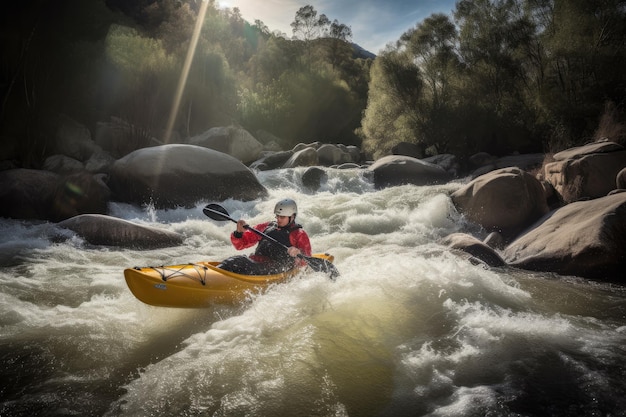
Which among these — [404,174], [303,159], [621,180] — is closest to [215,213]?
[621,180]

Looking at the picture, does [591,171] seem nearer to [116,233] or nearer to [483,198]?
[483,198]

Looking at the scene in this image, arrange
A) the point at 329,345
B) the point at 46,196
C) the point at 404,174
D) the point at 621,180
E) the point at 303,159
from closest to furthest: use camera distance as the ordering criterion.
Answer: the point at 329,345 → the point at 621,180 → the point at 46,196 → the point at 404,174 → the point at 303,159

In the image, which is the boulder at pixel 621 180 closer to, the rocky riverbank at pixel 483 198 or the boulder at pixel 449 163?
the rocky riverbank at pixel 483 198

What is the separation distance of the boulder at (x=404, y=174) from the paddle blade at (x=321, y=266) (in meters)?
9.28

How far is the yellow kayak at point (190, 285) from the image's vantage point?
335 centimetres

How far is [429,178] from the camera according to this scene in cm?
1342

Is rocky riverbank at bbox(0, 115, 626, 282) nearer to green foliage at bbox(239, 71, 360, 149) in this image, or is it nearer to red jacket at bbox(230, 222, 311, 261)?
red jacket at bbox(230, 222, 311, 261)

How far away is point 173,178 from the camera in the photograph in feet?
30.3

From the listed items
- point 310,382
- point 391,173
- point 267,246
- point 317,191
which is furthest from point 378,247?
point 391,173

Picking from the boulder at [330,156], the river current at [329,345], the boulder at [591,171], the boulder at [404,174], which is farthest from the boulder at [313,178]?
the river current at [329,345]

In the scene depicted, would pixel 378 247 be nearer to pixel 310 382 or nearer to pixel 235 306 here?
pixel 235 306

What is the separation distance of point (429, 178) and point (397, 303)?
10279 millimetres

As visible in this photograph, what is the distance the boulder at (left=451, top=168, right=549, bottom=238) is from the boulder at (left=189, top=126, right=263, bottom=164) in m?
12.6

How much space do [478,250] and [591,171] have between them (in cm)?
333
